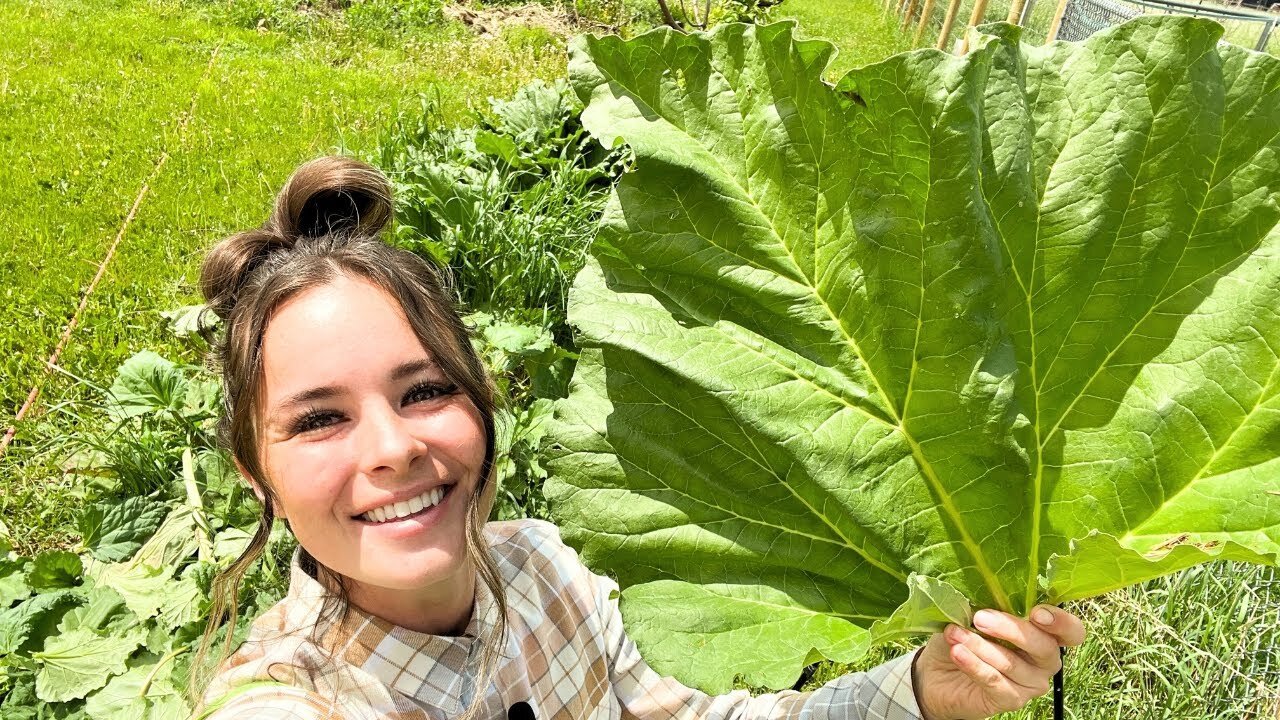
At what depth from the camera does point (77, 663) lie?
8.27ft

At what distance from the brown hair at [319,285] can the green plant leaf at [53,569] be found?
0.95 m

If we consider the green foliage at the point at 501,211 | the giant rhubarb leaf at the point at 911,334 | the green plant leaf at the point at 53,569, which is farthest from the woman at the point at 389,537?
the green foliage at the point at 501,211

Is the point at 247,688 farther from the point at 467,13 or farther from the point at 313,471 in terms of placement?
the point at 467,13

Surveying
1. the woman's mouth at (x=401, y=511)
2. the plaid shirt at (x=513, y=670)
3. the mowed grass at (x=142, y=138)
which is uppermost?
the woman's mouth at (x=401, y=511)

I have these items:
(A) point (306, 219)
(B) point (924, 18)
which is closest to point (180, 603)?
(A) point (306, 219)

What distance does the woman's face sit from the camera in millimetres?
1524

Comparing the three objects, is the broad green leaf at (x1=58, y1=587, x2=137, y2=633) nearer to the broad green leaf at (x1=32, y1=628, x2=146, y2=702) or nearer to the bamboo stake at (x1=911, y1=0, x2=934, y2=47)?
the broad green leaf at (x1=32, y1=628, x2=146, y2=702)

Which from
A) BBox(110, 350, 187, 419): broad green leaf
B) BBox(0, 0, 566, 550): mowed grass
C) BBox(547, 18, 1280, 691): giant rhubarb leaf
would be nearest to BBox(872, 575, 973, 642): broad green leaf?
BBox(547, 18, 1280, 691): giant rhubarb leaf

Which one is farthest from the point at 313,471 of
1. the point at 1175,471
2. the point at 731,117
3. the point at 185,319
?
the point at 185,319

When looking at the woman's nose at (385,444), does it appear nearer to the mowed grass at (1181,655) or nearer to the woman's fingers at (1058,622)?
the woman's fingers at (1058,622)

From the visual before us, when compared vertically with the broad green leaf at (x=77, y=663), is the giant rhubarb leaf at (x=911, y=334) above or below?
above

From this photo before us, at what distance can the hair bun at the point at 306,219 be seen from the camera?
73.9 inches

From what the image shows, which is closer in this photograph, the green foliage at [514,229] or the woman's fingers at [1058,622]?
the woman's fingers at [1058,622]

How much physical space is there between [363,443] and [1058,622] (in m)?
1.01
